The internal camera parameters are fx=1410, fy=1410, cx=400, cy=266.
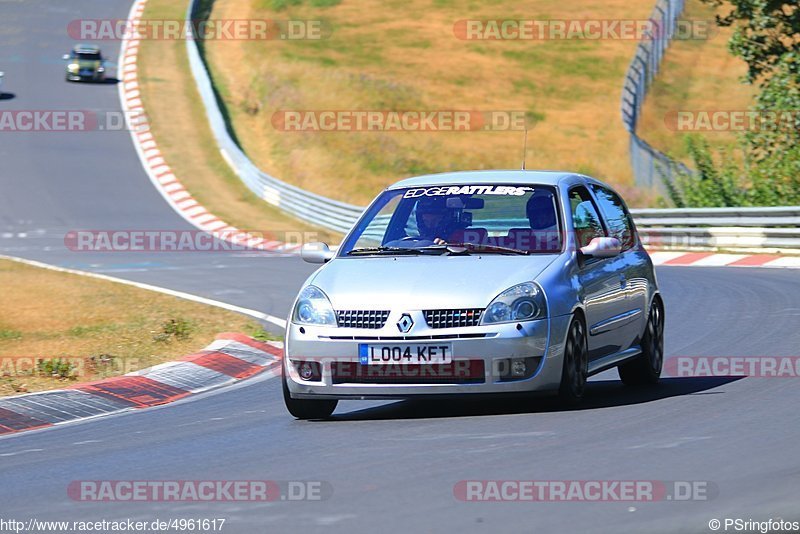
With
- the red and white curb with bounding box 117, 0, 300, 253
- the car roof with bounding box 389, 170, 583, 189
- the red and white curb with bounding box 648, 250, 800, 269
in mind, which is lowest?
the red and white curb with bounding box 117, 0, 300, 253

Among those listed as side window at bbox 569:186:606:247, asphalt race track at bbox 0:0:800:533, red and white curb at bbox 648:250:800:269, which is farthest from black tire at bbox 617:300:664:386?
red and white curb at bbox 648:250:800:269

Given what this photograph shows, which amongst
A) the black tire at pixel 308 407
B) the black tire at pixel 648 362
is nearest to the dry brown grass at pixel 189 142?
the black tire at pixel 648 362

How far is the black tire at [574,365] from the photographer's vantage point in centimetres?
866

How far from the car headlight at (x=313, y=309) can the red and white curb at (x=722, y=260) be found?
45.5 ft

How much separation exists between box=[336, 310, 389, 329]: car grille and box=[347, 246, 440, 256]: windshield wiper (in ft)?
2.57

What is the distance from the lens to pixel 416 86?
51.8 metres

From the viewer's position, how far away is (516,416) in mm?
8625

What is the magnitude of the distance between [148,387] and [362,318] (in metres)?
3.44

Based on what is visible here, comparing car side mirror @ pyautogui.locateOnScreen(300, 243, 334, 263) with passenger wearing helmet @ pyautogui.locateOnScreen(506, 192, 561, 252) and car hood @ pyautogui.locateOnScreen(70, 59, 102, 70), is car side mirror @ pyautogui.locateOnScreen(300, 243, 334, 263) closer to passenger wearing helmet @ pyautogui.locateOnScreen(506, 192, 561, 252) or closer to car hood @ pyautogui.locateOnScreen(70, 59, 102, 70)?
passenger wearing helmet @ pyautogui.locateOnScreen(506, 192, 561, 252)

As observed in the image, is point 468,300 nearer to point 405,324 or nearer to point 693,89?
point 405,324

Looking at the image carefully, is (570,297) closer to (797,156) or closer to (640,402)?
(640,402)

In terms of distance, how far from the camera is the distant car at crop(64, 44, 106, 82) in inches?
1923

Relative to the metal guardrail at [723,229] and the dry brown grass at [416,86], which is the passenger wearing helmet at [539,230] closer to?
the metal guardrail at [723,229]

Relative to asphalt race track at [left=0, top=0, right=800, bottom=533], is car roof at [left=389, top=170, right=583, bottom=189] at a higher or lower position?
higher
